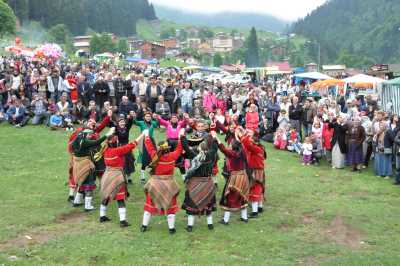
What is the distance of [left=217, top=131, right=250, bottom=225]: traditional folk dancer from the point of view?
1001 cm

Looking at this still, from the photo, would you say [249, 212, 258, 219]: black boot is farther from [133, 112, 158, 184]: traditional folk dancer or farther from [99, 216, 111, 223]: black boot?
[133, 112, 158, 184]: traditional folk dancer

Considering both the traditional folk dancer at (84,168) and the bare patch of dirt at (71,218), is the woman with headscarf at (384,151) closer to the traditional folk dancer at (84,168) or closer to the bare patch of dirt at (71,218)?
the traditional folk dancer at (84,168)

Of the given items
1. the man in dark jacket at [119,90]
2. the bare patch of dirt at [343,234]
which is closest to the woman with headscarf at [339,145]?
the bare patch of dirt at [343,234]

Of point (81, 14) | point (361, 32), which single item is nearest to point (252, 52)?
point (361, 32)

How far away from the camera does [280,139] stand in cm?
1822

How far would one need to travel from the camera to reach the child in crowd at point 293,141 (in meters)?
17.7

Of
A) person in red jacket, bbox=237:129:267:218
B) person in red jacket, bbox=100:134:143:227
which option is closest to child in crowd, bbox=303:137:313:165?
person in red jacket, bbox=237:129:267:218

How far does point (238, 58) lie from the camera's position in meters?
156

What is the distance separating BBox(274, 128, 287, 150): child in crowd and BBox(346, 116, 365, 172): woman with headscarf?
291 centimetres

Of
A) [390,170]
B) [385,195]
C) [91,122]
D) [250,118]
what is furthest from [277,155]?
[91,122]

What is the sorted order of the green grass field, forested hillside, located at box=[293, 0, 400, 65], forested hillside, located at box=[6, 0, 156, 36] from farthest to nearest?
forested hillside, located at box=[293, 0, 400, 65], forested hillside, located at box=[6, 0, 156, 36], the green grass field

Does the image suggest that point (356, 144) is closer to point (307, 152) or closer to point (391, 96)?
point (307, 152)

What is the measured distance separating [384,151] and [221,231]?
7.01 metres

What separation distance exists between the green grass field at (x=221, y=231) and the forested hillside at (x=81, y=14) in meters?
120
